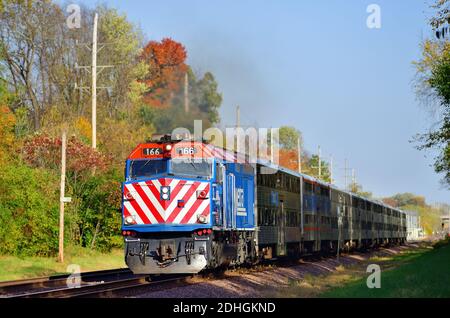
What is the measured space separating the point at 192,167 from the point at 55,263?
48.8 feet

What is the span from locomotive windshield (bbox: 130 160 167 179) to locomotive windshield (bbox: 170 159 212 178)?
0.35 metres

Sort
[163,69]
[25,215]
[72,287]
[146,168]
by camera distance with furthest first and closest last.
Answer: [163,69], [25,215], [146,168], [72,287]

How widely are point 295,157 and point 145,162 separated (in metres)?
96.4

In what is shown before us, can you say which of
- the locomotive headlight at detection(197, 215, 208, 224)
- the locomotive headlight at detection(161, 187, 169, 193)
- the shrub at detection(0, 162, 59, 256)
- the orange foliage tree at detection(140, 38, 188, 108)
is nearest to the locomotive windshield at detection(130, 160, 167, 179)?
the locomotive headlight at detection(161, 187, 169, 193)

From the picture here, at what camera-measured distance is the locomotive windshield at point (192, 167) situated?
80.1 feet

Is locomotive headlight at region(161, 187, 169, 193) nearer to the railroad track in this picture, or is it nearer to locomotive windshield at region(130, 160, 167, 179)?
locomotive windshield at region(130, 160, 167, 179)

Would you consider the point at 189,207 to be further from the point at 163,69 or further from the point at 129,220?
the point at 163,69

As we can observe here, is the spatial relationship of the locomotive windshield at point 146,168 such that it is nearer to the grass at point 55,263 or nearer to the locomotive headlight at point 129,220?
the locomotive headlight at point 129,220

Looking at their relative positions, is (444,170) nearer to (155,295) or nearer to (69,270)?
(69,270)

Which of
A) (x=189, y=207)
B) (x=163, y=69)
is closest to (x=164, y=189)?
(x=189, y=207)

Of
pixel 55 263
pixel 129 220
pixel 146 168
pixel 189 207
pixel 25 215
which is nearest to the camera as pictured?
pixel 189 207

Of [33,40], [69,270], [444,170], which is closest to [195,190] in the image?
[69,270]

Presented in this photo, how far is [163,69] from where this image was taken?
95938 mm

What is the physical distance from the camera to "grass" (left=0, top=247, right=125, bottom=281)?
3225 centimetres
